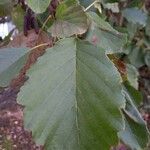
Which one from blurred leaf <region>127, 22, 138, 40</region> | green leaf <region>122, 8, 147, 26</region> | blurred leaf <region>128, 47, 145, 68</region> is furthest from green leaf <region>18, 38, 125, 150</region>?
blurred leaf <region>128, 47, 145, 68</region>

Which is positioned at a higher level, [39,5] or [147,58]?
[39,5]

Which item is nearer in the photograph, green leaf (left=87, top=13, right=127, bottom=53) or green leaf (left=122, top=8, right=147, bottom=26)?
green leaf (left=87, top=13, right=127, bottom=53)

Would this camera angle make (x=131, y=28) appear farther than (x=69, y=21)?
Yes

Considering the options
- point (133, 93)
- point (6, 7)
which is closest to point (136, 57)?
point (133, 93)

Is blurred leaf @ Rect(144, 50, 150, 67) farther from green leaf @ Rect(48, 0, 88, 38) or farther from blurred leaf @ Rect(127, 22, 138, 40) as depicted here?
green leaf @ Rect(48, 0, 88, 38)

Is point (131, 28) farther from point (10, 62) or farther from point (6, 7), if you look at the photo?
point (10, 62)

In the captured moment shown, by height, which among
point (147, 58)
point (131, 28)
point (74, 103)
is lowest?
point (147, 58)
